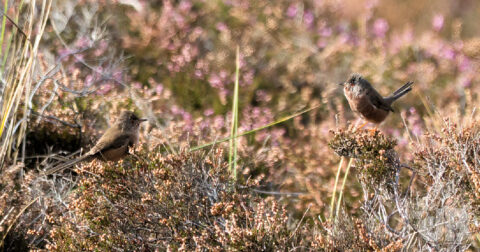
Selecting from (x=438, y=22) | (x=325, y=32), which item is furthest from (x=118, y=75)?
(x=438, y=22)

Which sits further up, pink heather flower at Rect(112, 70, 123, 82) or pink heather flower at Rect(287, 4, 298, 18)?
pink heather flower at Rect(287, 4, 298, 18)

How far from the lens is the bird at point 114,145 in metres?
4.14

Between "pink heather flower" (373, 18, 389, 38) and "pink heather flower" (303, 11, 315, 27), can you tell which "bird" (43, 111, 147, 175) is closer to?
"pink heather flower" (303, 11, 315, 27)

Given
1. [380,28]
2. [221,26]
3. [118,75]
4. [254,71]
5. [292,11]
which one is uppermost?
A: [292,11]

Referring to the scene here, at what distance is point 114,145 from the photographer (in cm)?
416

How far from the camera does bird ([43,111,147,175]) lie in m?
4.14

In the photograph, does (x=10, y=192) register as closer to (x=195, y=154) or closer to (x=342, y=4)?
(x=195, y=154)

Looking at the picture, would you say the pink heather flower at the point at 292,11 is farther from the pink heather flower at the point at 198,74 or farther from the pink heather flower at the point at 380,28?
the pink heather flower at the point at 198,74

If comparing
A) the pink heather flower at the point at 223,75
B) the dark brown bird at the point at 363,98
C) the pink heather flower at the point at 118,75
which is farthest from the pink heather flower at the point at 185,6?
the dark brown bird at the point at 363,98

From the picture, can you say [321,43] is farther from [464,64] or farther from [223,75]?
[223,75]

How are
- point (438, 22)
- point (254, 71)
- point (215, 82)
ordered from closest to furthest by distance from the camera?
1. point (215, 82)
2. point (254, 71)
3. point (438, 22)

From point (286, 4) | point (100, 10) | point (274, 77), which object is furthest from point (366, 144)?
point (286, 4)

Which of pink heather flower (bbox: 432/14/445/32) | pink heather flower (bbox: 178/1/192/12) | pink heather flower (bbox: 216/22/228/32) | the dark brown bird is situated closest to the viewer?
the dark brown bird

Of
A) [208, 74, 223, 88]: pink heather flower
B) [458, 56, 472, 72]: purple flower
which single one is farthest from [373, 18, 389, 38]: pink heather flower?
[208, 74, 223, 88]: pink heather flower
